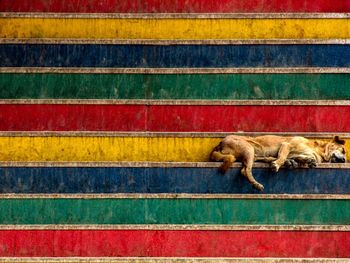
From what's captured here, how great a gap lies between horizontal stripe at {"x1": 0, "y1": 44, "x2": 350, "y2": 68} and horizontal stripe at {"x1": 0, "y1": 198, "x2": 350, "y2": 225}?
3.86 metres

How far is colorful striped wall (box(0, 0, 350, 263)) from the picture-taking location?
24609 millimetres

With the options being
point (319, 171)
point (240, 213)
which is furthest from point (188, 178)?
point (319, 171)

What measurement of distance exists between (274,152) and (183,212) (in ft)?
9.47

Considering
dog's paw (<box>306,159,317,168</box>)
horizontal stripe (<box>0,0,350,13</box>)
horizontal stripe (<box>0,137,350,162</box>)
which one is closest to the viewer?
dog's paw (<box>306,159,317,168</box>)

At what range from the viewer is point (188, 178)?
24.9 metres

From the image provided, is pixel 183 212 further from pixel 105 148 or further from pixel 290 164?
pixel 290 164

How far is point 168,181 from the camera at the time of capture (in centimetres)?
2486

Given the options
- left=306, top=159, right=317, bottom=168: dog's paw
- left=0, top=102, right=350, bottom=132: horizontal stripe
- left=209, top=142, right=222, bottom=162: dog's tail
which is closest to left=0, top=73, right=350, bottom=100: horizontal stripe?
left=0, top=102, right=350, bottom=132: horizontal stripe

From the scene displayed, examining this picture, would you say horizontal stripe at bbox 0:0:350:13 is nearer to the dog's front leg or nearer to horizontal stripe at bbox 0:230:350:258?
the dog's front leg

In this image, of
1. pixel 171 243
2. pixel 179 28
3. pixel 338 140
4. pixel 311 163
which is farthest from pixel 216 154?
pixel 179 28

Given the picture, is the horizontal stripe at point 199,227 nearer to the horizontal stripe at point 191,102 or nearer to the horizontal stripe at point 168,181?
the horizontal stripe at point 168,181

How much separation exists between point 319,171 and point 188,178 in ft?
11.4

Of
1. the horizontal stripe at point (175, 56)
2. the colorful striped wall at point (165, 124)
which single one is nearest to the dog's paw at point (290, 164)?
the colorful striped wall at point (165, 124)

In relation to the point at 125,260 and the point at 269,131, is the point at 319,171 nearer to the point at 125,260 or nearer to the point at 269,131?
the point at 269,131
